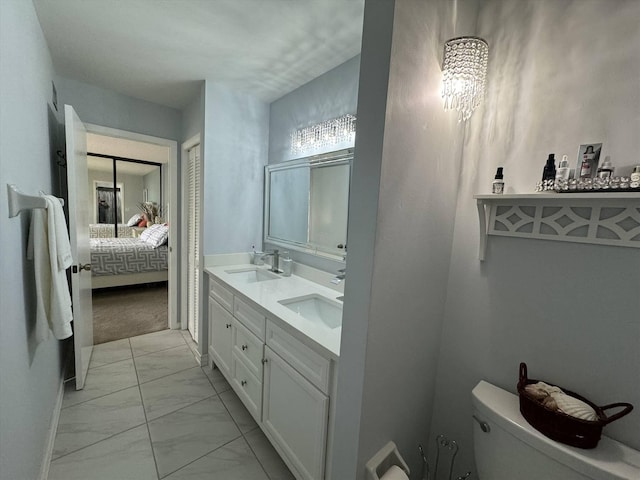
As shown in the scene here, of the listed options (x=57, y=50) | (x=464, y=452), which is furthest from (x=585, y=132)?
(x=57, y=50)

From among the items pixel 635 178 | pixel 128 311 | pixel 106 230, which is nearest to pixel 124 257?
pixel 128 311

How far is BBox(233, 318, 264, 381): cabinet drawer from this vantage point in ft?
5.14

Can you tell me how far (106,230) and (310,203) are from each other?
5.66 metres

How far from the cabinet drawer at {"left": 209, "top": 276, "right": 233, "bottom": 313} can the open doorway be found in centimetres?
103

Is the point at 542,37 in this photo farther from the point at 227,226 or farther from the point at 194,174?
the point at 194,174

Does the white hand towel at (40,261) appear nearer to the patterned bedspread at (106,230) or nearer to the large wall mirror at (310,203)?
the large wall mirror at (310,203)

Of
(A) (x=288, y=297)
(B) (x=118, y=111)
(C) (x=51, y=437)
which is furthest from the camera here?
(B) (x=118, y=111)

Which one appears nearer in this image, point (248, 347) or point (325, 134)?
point (248, 347)

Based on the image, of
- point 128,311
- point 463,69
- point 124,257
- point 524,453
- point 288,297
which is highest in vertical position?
point 463,69

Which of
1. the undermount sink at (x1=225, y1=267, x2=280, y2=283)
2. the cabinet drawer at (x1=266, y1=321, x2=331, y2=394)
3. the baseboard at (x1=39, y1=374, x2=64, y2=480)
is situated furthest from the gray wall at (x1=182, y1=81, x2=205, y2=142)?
the baseboard at (x1=39, y1=374, x2=64, y2=480)

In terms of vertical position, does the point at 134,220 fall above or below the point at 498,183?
below

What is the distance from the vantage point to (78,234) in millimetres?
1958

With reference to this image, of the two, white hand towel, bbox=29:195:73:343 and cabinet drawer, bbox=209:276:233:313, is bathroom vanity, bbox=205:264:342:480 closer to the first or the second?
cabinet drawer, bbox=209:276:233:313

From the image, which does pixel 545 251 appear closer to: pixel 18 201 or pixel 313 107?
pixel 313 107
